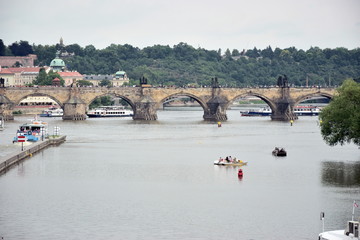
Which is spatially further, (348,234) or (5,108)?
(5,108)

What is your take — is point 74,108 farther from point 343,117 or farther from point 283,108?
point 343,117

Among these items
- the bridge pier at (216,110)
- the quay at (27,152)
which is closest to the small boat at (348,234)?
the quay at (27,152)

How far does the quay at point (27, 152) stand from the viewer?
2662 inches

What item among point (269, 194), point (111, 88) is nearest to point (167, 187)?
point (269, 194)

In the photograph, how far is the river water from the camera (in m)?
45.8

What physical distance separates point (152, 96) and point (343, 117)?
82539mm

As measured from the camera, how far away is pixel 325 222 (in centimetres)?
4709

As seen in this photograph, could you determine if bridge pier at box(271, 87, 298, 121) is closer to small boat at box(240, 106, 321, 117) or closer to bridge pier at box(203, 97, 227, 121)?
bridge pier at box(203, 97, 227, 121)

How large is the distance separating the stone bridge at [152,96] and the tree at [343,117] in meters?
76.0

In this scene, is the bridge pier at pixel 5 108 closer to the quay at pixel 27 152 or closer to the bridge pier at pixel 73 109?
the bridge pier at pixel 73 109

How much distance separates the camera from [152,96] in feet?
501

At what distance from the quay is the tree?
88.4 feet

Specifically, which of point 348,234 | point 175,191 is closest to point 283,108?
point 175,191

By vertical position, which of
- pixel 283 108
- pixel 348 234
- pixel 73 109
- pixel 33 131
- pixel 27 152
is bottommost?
pixel 348 234
